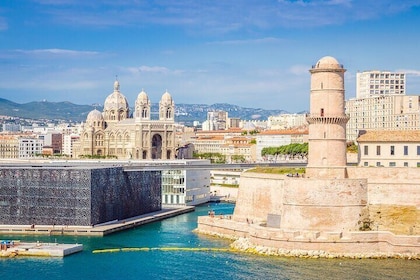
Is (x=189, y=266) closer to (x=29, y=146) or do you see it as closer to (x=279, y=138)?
(x=279, y=138)

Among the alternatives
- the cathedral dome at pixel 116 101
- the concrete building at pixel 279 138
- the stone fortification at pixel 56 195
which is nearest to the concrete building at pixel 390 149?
the stone fortification at pixel 56 195

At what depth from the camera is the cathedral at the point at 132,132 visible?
126250 millimetres

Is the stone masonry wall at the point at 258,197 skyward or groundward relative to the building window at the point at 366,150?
groundward

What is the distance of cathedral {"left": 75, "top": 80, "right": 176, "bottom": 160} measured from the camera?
12625 centimetres

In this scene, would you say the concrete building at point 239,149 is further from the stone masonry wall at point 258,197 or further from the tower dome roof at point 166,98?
the stone masonry wall at point 258,197

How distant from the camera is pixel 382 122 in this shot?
12056cm

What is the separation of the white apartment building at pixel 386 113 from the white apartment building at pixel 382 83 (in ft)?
49.5

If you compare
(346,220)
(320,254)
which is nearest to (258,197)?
(346,220)

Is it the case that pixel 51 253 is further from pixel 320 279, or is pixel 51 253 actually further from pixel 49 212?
pixel 320 279

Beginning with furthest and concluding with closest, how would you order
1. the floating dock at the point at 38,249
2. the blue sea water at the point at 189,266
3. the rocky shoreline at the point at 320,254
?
the floating dock at the point at 38,249 < the rocky shoreline at the point at 320,254 < the blue sea water at the point at 189,266

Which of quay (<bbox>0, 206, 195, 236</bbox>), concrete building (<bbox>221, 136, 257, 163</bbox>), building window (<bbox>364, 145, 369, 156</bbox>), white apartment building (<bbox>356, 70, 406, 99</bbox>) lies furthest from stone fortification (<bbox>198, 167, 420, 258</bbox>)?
concrete building (<bbox>221, 136, 257, 163</bbox>)

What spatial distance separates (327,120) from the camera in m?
54.4

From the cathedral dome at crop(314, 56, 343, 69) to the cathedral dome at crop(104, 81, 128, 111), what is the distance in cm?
8813

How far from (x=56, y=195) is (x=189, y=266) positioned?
17849 millimetres
